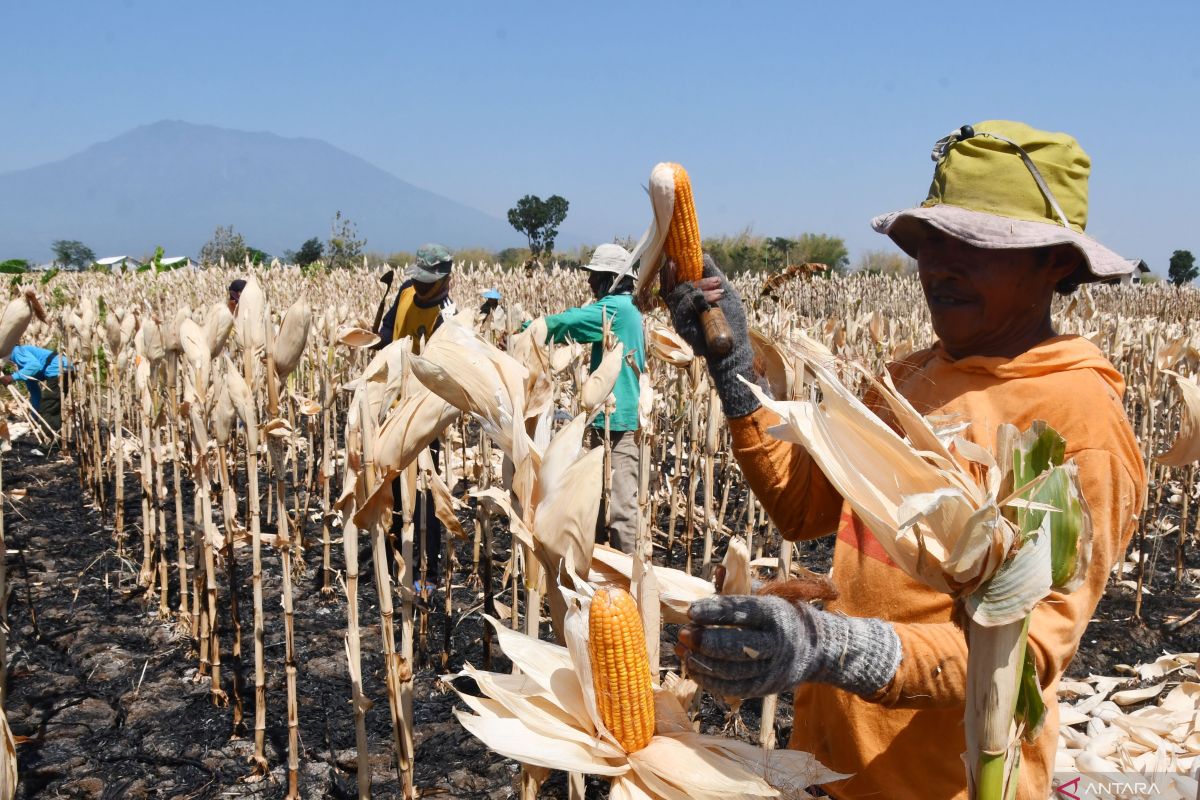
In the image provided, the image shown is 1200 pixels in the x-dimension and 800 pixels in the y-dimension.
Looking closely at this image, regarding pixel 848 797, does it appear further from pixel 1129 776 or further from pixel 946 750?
pixel 1129 776

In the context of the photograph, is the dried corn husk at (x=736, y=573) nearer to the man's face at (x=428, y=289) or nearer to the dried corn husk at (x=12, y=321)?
the dried corn husk at (x=12, y=321)

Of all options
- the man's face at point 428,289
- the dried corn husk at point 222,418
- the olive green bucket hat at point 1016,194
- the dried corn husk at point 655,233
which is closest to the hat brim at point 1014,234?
→ the olive green bucket hat at point 1016,194

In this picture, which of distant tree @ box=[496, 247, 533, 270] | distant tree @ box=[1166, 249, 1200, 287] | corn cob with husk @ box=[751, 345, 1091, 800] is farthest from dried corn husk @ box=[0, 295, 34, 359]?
distant tree @ box=[1166, 249, 1200, 287]

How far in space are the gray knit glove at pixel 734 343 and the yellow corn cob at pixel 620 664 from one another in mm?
542

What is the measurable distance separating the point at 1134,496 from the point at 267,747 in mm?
3233

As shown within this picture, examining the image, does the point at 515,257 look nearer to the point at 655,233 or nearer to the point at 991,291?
the point at 655,233

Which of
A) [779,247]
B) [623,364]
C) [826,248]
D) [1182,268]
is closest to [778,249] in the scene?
[779,247]

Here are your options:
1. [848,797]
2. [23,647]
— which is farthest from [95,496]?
[848,797]

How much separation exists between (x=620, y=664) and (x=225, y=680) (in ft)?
11.1

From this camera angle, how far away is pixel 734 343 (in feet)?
4.96

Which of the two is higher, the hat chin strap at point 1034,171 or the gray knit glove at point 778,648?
the hat chin strap at point 1034,171

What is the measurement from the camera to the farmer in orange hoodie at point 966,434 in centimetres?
106

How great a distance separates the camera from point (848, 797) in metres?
1.49

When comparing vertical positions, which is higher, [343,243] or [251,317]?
[343,243]
